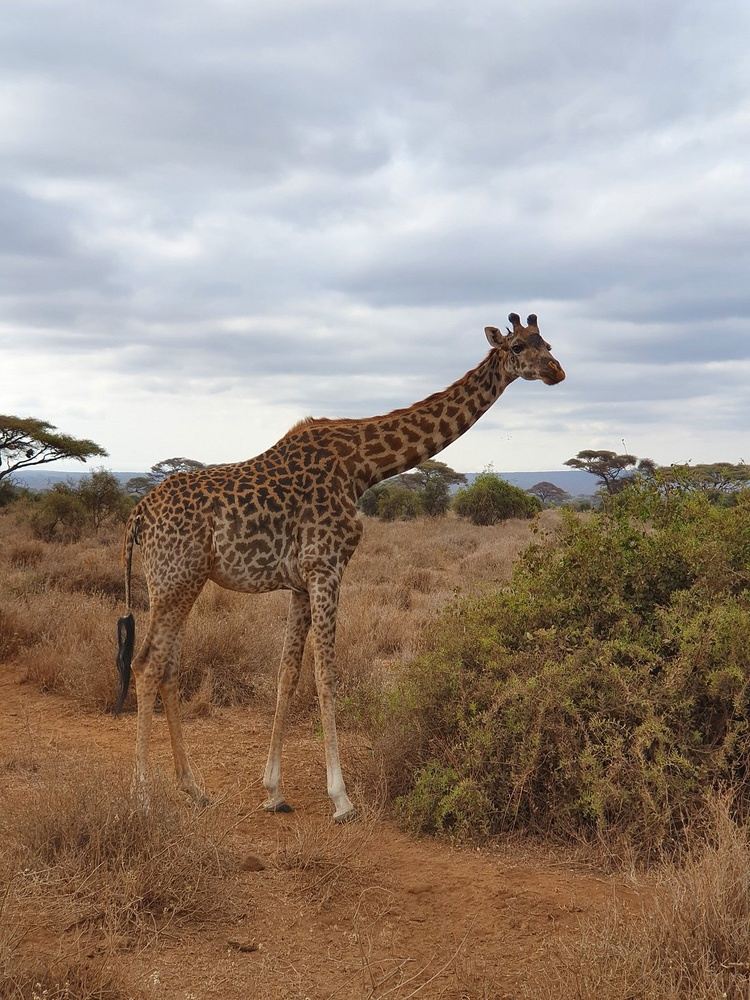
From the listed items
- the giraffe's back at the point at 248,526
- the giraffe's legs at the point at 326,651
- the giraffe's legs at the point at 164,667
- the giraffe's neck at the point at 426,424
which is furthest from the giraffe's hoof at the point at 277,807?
the giraffe's neck at the point at 426,424

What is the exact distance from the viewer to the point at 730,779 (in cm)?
488

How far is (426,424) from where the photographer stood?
6.42 m

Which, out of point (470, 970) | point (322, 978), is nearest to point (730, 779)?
point (470, 970)

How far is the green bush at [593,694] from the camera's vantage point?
15.9ft

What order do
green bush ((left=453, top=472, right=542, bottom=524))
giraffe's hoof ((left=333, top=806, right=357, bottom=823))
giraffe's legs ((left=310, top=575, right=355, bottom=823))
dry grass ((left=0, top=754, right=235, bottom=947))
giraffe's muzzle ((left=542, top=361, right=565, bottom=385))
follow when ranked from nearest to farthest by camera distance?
dry grass ((left=0, top=754, right=235, bottom=947))
giraffe's hoof ((left=333, top=806, right=357, bottom=823))
giraffe's legs ((left=310, top=575, right=355, bottom=823))
giraffe's muzzle ((left=542, top=361, right=565, bottom=385))
green bush ((left=453, top=472, right=542, bottom=524))

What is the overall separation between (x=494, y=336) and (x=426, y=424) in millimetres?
778

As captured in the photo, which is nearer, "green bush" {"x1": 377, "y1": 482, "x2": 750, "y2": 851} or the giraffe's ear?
"green bush" {"x1": 377, "y1": 482, "x2": 750, "y2": 851}

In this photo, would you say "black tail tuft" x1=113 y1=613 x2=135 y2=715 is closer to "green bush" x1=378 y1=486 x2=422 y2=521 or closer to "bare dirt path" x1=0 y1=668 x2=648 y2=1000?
"bare dirt path" x1=0 y1=668 x2=648 y2=1000

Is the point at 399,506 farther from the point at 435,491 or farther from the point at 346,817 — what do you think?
the point at 346,817

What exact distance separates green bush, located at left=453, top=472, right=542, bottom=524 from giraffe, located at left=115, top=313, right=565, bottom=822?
23458 millimetres

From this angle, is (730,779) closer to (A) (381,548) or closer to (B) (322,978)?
(B) (322,978)

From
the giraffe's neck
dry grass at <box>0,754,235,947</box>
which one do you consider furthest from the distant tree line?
dry grass at <box>0,754,235,947</box>

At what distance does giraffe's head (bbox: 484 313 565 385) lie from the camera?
247 inches

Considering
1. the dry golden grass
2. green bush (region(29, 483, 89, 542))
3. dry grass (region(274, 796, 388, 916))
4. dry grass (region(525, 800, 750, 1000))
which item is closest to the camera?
dry grass (region(525, 800, 750, 1000))
